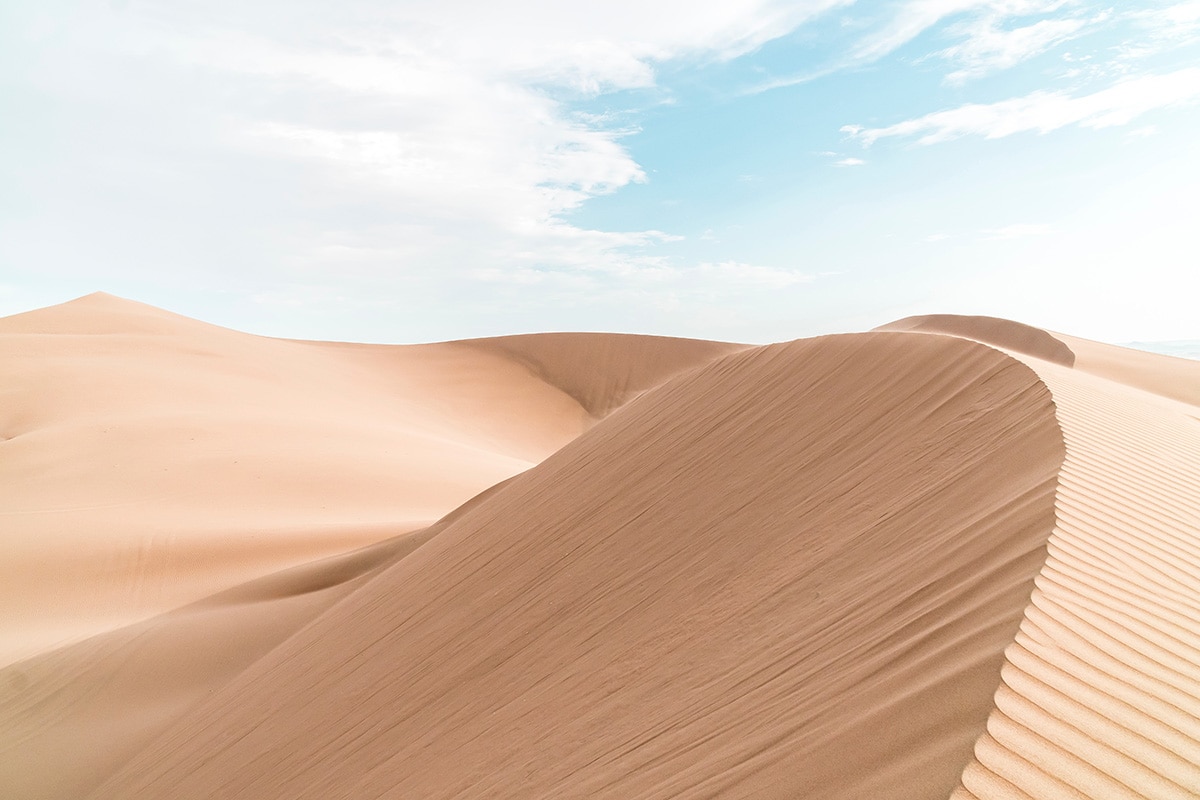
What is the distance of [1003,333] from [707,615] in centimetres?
2134

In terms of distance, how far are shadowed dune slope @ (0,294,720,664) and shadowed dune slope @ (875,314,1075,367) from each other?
12.2 metres

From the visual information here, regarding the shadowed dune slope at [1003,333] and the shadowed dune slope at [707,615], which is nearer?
the shadowed dune slope at [707,615]

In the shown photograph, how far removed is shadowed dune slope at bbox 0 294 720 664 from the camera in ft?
39.9

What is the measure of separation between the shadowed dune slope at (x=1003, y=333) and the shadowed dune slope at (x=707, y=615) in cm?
1393

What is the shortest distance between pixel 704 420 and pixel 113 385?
2003cm

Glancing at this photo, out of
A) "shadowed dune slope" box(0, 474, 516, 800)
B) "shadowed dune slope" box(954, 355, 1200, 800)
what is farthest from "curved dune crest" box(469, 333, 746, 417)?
"shadowed dune slope" box(954, 355, 1200, 800)

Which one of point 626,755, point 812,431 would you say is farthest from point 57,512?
point 626,755

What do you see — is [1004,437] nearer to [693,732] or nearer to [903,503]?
[903,503]

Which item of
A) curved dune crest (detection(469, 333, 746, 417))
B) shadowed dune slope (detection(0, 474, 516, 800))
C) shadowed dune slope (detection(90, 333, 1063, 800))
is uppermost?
curved dune crest (detection(469, 333, 746, 417))

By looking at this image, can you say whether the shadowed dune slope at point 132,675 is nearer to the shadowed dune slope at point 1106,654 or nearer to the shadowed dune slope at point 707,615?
the shadowed dune slope at point 707,615

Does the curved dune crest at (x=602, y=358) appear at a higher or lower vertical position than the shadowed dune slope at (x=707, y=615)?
higher

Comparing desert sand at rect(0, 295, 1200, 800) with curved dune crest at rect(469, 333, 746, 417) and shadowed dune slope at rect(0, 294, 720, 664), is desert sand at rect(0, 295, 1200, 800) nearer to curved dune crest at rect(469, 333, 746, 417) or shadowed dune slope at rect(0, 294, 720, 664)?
Answer: shadowed dune slope at rect(0, 294, 720, 664)

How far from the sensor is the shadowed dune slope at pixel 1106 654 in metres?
1.99

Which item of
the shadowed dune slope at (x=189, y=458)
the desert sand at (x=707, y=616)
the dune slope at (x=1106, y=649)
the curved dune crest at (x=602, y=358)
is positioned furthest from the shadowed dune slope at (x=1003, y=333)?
the dune slope at (x=1106, y=649)
